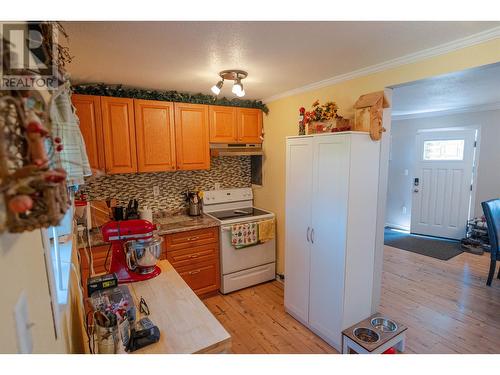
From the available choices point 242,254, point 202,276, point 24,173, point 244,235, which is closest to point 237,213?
point 244,235

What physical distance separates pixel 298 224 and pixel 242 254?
962mm

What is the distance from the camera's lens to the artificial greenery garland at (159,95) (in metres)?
2.62

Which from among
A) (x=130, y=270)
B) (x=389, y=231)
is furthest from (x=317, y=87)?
(x=389, y=231)

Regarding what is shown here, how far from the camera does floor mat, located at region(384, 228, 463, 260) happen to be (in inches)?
173

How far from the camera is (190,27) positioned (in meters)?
1.50

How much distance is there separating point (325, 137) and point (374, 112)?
1.37 feet

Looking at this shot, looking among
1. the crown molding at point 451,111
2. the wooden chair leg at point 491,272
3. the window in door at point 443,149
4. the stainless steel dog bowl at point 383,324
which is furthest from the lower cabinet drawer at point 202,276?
the crown molding at point 451,111

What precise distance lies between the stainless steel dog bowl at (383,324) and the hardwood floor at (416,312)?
278mm

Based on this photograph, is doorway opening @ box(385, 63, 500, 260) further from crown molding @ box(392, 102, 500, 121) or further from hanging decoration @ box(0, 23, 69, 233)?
hanging decoration @ box(0, 23, 69, 233)

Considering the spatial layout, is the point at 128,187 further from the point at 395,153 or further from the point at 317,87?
the point at 395,153

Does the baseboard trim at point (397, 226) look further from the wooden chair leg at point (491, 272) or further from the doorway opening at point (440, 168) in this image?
the wooden chair leg at point (491, 272)

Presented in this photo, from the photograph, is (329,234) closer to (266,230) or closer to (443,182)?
(266,230)

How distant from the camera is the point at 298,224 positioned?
8.64ft

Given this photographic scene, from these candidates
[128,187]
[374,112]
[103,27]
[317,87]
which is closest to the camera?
[103,27]
